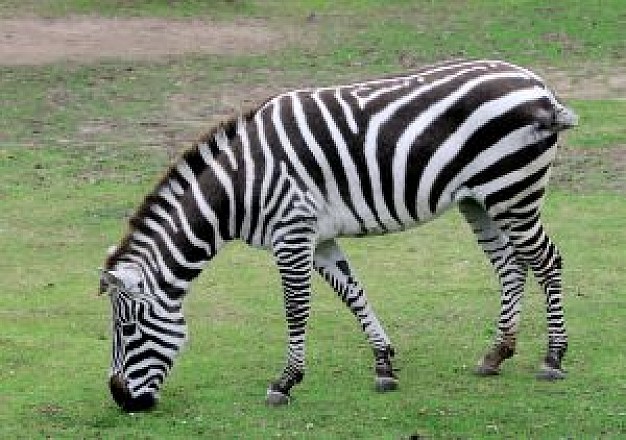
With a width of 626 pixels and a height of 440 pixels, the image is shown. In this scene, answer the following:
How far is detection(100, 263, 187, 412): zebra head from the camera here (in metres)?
9.02

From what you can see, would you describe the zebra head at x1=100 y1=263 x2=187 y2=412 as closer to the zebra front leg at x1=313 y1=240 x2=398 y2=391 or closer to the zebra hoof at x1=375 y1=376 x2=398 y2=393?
the zebra front leg at x1=313 y1=240 x2=398 y2=391

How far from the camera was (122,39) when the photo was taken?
25625 millimetres

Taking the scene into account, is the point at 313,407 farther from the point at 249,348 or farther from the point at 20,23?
the point at 20,23

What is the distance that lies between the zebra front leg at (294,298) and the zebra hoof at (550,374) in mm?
1641

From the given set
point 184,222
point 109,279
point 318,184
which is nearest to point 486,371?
point 318,184

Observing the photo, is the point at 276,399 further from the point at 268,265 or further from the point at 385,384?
the point at 268,265

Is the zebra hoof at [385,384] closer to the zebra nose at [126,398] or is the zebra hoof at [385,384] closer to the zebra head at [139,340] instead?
the zebra head at [139,340]

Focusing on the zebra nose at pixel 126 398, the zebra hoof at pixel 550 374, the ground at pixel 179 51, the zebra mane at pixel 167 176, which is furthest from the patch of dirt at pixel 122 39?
the zebra hoof at pixel 550 374

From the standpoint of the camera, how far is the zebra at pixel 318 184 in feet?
30.0

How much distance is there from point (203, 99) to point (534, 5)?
909cm

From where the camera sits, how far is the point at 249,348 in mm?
10680

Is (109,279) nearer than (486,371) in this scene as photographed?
Yes

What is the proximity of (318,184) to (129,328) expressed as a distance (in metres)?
1.52

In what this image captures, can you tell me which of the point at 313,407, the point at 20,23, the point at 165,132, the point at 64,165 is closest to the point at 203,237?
the point at 313,407
